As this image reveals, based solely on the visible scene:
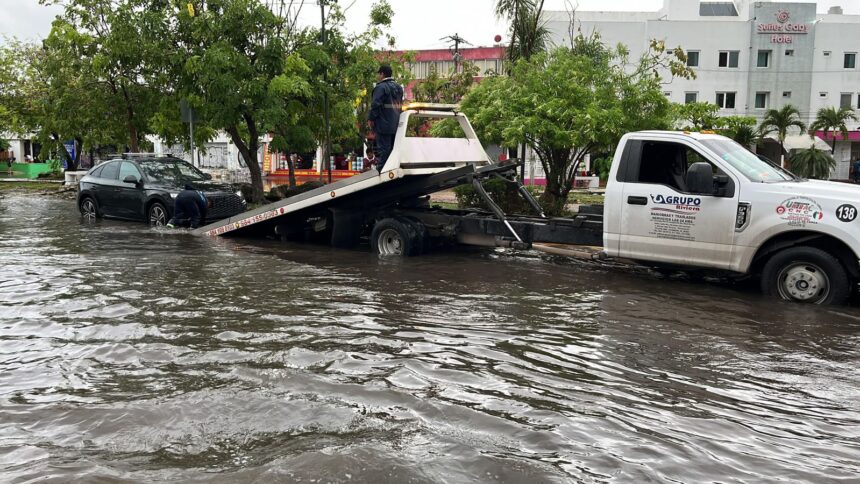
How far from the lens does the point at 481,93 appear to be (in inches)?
603

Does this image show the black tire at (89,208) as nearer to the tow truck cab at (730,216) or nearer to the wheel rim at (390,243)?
the wheel rim at (390,243)

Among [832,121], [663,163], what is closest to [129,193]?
[663,163]

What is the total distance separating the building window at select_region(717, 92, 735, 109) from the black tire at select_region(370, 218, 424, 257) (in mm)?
39975

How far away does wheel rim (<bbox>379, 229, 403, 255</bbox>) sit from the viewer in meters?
11.5

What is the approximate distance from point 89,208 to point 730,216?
1440cm

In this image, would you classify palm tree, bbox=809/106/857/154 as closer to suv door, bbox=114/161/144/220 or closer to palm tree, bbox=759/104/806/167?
palm tree, bbox=759/104/806/167

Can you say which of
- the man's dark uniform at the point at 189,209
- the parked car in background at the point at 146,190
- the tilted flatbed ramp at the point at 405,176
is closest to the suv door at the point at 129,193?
the parked car in background at the point at 146,190

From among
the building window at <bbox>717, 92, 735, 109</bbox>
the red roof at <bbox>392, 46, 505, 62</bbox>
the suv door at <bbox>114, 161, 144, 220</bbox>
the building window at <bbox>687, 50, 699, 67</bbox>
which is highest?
the red roof at <bbox>392, 46, 505, 62</bbox>

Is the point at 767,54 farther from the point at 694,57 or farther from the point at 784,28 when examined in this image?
the point at 694,57

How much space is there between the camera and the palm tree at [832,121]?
40.8m

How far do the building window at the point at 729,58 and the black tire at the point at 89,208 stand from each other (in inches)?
1545

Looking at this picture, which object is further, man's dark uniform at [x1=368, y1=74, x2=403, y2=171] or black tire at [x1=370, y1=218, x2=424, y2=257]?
black tire at [x1=370, y1=218, x2=424, y2=257]

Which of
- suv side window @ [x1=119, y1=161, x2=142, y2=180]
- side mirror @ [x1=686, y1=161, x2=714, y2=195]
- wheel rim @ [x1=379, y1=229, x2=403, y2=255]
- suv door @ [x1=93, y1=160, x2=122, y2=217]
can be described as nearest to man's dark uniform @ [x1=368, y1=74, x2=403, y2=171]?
wheel rim @ [x1=379, y1=229, x2=403, y2=255]

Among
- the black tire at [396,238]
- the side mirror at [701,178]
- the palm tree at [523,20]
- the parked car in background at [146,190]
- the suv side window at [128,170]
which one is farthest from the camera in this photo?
the palm tree at [523,20]
